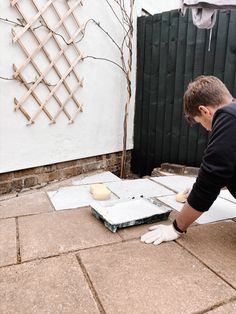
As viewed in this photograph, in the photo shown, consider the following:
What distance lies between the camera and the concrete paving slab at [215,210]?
1613 mm

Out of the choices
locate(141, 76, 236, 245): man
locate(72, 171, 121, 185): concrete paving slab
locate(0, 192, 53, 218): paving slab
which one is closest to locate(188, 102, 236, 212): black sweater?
locate(141, 76, 236, 245): man

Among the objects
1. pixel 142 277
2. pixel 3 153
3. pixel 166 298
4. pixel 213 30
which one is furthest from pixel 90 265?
pixel 213 30

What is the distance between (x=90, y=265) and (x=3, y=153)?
5.04 ft

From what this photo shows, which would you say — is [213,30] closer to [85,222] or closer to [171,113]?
[171,113]

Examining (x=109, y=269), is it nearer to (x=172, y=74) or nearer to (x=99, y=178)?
(x=99, y=178)

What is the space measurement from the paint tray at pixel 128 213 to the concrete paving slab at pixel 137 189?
0.95 ft

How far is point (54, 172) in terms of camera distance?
9.02ft

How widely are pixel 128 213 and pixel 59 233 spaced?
39 centimetres

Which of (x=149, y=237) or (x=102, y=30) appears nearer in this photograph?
(x=149, y=237)

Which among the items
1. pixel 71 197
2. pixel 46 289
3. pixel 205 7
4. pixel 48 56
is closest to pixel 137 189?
pixel 71 197

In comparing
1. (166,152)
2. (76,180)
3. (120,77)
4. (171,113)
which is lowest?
(76,180)

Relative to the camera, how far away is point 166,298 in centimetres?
93

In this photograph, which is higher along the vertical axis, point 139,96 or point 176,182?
point 139,96

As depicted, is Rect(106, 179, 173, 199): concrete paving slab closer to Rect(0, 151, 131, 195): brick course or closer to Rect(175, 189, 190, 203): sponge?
Rect(175, 189, 190, 203): sponge
